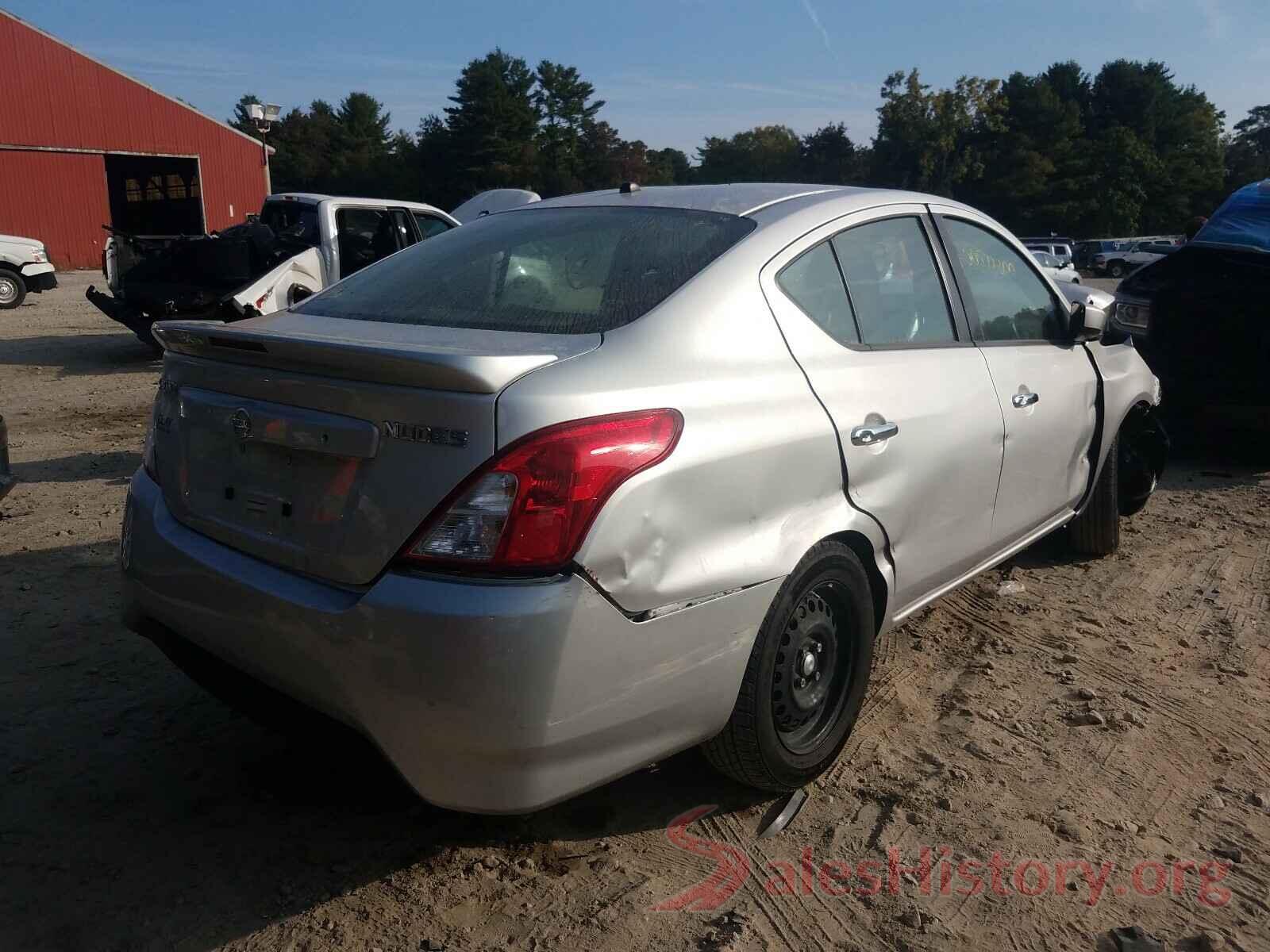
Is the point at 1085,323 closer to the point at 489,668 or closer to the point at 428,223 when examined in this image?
the point at 489,668

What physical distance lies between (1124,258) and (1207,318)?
39.8m

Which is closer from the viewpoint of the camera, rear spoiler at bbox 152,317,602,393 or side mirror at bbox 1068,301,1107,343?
rear spoiler at bbox 152,317,602,393

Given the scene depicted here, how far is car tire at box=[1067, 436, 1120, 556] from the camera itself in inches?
175

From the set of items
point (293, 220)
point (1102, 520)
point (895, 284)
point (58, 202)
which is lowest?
point (1102, 520)

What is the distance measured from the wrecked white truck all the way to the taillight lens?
7.96 meters

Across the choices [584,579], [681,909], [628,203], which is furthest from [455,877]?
[628,203]

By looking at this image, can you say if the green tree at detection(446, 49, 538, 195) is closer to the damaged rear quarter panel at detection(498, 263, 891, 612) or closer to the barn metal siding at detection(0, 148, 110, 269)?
the barn metal siding at detection(0, 148, 110, 269)

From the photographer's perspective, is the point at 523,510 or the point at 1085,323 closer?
the point at 523,510

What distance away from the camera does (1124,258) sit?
41.6 m

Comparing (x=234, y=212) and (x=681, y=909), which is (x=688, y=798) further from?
(x=234, y=212)

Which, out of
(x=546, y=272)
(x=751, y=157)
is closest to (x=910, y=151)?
(x=751, y=157)

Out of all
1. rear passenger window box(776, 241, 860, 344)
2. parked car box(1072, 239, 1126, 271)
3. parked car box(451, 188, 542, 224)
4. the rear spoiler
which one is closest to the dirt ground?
the rear spoiler

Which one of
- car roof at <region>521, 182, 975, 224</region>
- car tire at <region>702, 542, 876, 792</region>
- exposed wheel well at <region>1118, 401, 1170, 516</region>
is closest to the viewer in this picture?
car tire at <region>702, 542, 876, 792</region>

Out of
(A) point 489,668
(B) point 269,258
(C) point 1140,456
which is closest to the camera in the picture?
(A) point 489,668
